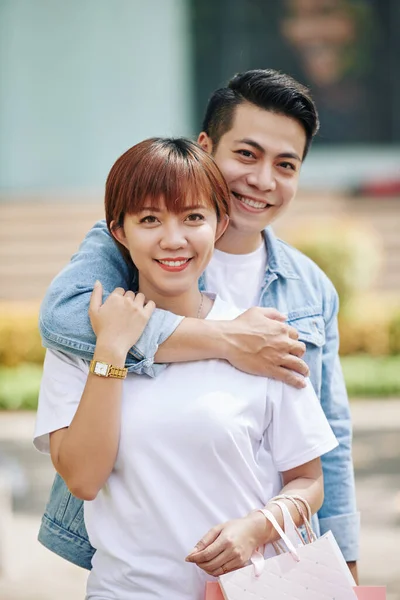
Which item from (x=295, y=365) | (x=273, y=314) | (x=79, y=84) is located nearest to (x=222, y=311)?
(x=273, y=314)

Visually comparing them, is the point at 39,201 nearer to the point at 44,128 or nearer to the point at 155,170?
the point at 44,128

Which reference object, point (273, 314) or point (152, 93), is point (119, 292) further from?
point (152, 93)

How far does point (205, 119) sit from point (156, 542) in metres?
1.15

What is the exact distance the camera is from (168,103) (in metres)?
12.3

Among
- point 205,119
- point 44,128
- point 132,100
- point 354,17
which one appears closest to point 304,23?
point 354,17

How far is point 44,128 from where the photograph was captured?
12086 mm

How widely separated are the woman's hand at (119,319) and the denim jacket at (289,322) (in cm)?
5

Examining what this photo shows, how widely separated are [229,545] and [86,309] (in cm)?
58

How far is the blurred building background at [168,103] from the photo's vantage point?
1152cm

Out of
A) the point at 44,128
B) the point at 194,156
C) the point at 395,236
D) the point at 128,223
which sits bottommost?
the point at 395,236

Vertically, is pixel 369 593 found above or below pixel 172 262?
below

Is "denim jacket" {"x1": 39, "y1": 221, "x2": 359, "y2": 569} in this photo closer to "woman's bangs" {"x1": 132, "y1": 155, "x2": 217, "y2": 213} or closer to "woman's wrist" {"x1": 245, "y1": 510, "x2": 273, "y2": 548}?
"woman's bangs" {"x1": 132, "y1": 155, "x2": 217, "y2": 213}

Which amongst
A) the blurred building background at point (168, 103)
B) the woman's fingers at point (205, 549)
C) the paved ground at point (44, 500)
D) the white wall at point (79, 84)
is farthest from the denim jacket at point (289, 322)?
the white wall at point (79, 84)

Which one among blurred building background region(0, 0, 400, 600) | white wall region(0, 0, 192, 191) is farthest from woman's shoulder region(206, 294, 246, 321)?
white wall region(0, 0, 192, 191)
